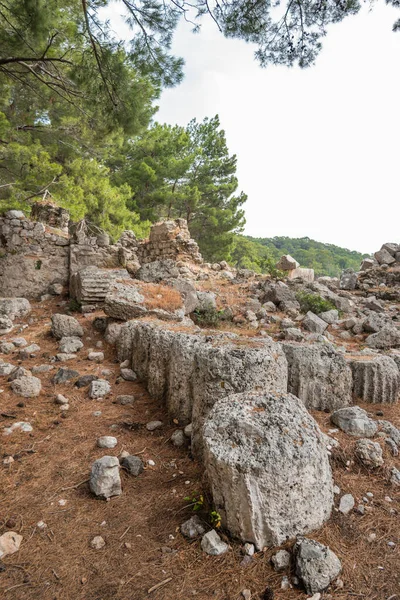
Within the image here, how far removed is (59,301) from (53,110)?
13.8 feet

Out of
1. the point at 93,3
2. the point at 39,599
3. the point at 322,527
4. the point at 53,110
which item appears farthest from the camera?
the point at 53,110

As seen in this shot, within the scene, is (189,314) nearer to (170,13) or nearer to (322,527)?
(170,13)

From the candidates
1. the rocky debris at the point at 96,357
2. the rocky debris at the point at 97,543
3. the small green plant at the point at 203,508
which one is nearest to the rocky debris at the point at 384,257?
the rocky debris at the point at 96,357

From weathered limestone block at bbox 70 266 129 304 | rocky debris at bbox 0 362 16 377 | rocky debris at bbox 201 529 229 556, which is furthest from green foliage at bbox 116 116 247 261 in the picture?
rocky debris at bbox 201 529 229 556

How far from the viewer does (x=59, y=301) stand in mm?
7117

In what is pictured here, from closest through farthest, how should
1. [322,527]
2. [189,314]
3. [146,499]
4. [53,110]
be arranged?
[322,527] → [146,499] → [189,314] → [53,110]

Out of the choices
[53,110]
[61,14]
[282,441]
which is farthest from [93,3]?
[282,441]

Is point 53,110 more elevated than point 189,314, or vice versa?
point 53,110

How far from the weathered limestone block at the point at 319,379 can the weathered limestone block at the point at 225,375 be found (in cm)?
78

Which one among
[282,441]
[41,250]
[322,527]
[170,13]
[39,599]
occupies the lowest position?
[39,599]

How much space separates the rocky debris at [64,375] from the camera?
3.68 meters

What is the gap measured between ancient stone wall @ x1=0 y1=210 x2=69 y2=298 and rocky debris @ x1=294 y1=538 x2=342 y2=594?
725cm

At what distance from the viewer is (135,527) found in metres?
1.86

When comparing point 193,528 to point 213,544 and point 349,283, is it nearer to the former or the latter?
point 213,544
